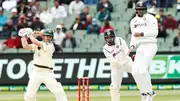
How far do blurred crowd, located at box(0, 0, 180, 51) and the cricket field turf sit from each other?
3153 millimetres

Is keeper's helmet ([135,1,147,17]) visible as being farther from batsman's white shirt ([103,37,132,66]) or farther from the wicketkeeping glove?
the wicketkeeping glove

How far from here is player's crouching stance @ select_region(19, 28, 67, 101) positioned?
48.2 ft

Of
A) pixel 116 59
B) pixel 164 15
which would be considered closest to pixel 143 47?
pixel 116 59

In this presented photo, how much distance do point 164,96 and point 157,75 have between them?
2.87 meters

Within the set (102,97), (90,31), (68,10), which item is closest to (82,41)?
(90,31)

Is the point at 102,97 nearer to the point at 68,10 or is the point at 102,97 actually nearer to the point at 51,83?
the point at 51,83

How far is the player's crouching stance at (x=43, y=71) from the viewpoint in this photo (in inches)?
579

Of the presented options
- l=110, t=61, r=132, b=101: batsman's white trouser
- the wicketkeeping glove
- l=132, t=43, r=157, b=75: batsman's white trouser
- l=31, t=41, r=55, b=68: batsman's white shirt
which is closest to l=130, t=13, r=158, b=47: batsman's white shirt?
l=132, t=43, r=157, b=75: batsman's white trouser

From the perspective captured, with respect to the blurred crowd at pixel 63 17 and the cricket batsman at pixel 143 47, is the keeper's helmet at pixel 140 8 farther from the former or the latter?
the blurred crowd at pixel 63 17

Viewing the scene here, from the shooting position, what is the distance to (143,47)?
14828 mm

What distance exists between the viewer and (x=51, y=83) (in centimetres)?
1471

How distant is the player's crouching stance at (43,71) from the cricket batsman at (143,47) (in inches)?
64.7

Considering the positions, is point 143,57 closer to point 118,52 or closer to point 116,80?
point 118,52

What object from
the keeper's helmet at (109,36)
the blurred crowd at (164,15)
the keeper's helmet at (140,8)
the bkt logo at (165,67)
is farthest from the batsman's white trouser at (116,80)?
the blurred crowd at (164,15)
